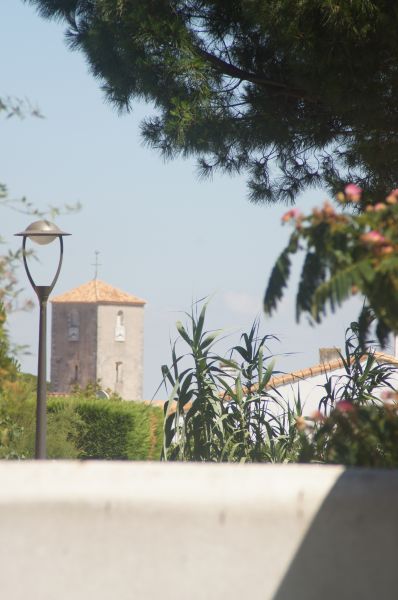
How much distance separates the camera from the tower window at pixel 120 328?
78188 millimetres

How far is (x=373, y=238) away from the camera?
2.74 m

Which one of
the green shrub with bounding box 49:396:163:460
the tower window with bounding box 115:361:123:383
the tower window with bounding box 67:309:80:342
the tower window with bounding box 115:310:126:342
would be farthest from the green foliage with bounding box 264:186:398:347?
the tower window with bounding box 67:309:80:342

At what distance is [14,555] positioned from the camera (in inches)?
100

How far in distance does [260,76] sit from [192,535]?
6.95 metres

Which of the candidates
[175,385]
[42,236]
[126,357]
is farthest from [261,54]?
[126,357]

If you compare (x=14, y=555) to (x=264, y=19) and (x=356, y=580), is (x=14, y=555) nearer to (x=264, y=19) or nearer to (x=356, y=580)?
(x=356, y=580)

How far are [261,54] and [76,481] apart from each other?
6.92 meters

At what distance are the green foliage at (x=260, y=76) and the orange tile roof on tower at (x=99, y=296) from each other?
6840 centimetres

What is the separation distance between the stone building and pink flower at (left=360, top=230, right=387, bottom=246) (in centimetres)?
7438

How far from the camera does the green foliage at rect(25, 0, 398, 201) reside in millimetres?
7504

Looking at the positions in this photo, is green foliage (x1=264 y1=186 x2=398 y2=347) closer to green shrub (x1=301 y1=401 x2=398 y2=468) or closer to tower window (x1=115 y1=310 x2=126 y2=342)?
green shrub (x1=301 y1=401 x2=398 y2=468)

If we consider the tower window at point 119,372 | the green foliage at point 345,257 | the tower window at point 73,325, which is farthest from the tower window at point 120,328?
the green foliage at point 345,257

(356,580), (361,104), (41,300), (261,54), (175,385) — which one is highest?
(261,54)

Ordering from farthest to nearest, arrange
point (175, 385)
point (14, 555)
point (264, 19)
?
point (264, 19)
point (175, 385)
point (14, 555)
